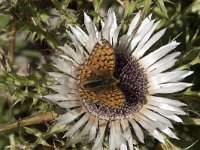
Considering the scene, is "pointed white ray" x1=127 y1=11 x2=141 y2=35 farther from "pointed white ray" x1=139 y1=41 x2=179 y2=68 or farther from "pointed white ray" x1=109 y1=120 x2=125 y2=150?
"pointed white ray" x1=109 y1=120 x2=125 y2=150

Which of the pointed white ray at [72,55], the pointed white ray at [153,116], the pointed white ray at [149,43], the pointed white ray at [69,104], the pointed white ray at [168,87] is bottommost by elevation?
the pointed white ray at [153,116]

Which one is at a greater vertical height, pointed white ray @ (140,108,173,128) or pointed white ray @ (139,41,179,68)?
pointed white ray @ (139,41,179,68)

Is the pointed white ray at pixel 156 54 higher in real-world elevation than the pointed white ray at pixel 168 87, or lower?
higher

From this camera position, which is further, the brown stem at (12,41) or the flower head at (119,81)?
the brown stem at (12,41)

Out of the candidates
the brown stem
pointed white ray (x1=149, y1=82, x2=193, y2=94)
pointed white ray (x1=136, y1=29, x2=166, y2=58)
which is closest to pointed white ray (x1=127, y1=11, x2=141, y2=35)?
pointed white ray (x1=136, y1=29, x2=166, y2=58)

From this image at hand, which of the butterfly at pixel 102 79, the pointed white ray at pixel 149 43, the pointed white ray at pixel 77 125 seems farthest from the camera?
the pointed white ray at pixel 149 43

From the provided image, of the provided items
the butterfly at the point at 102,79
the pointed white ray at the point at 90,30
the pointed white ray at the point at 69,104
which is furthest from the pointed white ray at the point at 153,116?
the pointed white ray at the point at 90,30

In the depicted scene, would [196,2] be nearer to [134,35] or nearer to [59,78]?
[134,35]

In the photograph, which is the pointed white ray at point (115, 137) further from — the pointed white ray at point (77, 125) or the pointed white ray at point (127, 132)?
the pointed white ray at point (77, 125)
